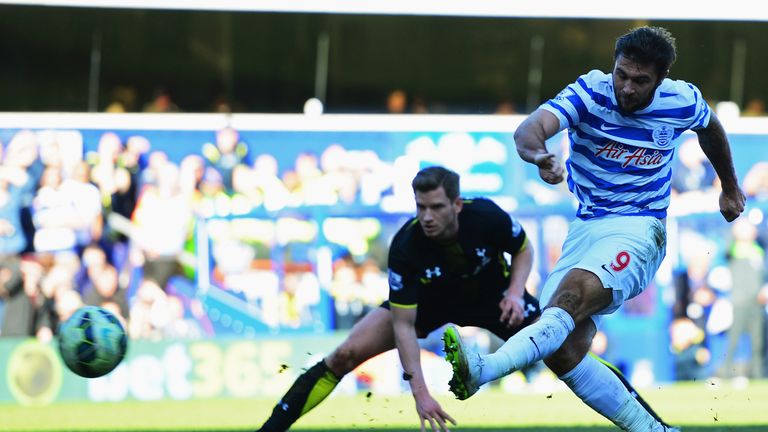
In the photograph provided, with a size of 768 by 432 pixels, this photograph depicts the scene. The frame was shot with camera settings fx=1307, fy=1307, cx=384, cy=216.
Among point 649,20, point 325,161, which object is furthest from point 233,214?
point 649,20

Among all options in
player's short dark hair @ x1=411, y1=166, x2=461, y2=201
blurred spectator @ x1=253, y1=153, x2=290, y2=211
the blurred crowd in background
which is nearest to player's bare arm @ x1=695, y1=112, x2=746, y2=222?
player's short dark hair @ x1=411, y1=166, x2=461, y2=201

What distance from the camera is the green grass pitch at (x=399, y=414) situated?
32.7 ft

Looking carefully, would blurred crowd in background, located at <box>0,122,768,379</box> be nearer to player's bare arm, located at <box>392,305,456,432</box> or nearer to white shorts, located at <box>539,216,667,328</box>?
player's bare arm, located at <box>392,305,456,432</box>

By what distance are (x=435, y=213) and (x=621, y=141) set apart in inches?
45.5

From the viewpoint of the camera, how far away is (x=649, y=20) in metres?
16.9

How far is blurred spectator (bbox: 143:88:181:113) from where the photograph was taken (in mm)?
16047

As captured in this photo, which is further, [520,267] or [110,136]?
[110,136]

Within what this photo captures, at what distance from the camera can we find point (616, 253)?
661 cm

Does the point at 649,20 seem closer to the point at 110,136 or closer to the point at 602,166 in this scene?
the point at 110,136

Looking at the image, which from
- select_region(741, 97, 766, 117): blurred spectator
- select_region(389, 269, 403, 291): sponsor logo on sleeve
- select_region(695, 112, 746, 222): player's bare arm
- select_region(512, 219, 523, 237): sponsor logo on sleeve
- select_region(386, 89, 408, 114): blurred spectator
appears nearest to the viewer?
select_region(695, 112, 746, 222): player's bare arm

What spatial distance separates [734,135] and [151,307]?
24.0 feet

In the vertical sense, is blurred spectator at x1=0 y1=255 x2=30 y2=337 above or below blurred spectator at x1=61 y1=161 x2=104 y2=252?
below

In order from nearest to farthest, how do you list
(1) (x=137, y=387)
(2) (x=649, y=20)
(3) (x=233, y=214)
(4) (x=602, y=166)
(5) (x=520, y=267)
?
(4) (x=602, y=166)
(5) (x=520, y=267)
(1) (x=137, y=387)
(3) (x=233, y=214)
(2) (x=649, y=20)

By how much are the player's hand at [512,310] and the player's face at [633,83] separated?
129 centimetres
